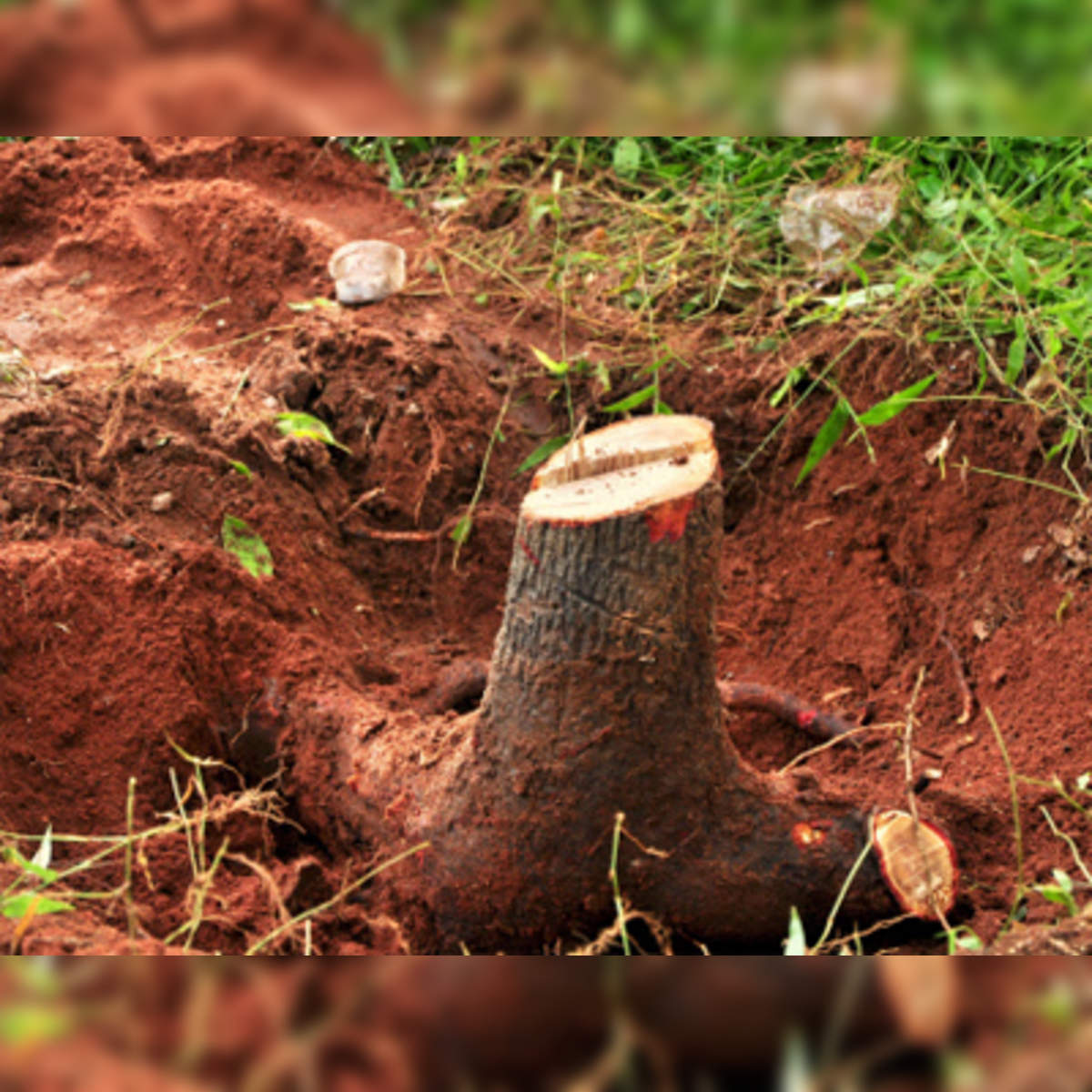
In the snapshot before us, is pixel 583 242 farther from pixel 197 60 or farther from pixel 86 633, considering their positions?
pixel 197 60

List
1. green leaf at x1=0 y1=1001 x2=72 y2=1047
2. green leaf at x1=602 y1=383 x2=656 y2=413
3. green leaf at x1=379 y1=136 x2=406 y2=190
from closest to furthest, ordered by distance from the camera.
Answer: green leaf at x1=0 y1=1001 x2=72 y2=1047 → green leaf at x1=602 y1=383 x2=656 y2=413 → green leaf at x1=379 y1=136 x2=406 y2=190

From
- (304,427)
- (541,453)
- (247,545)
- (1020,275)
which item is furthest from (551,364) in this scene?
(1020,275)

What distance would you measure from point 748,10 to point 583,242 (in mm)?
3037

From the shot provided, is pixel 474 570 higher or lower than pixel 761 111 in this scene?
lower

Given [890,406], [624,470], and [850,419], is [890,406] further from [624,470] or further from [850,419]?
[624,470]

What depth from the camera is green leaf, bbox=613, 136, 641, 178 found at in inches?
143

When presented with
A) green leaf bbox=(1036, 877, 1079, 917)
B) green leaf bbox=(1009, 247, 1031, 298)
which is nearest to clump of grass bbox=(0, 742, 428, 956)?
green leaf bbox=(1036, 877, 1079, 917)

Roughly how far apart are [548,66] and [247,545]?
2.06m

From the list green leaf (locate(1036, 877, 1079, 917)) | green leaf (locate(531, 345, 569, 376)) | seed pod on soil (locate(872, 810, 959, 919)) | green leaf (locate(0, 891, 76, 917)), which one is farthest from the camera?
green leaf (locate(531, 345, 569, 376))

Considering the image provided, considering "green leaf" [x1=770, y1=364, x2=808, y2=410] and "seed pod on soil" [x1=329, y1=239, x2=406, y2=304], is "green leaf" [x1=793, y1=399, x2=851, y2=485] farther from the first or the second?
"seed pod on soil" [x1=329, y1=239, x2=406, y2=304]

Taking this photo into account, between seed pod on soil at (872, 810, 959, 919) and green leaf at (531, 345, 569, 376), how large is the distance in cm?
146

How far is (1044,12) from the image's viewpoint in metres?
0.53

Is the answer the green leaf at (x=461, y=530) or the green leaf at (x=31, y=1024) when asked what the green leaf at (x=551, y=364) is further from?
the green leaf at (x=31, y=1024)

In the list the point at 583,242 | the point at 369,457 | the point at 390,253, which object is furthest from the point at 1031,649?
the point at 390,253
